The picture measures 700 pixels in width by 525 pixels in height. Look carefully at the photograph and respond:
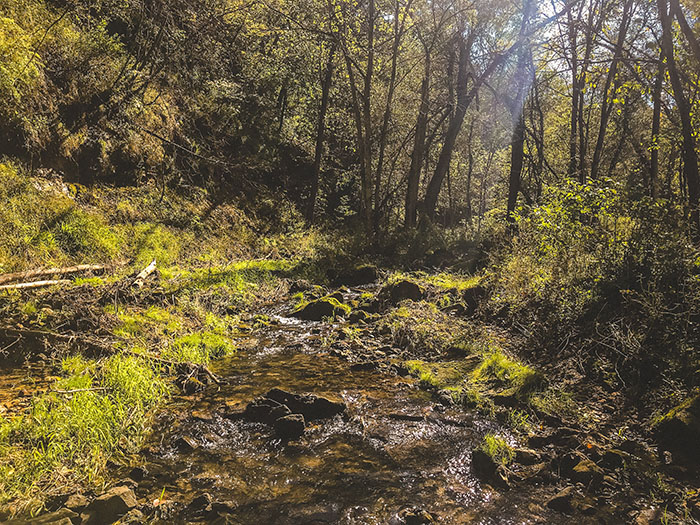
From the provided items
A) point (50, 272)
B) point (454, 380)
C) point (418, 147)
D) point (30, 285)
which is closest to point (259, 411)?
point (454, 380)

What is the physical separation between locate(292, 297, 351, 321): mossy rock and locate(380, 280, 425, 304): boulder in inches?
43.1

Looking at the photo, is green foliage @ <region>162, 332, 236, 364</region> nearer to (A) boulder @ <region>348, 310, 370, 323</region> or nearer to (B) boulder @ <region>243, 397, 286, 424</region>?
(B) boulder @ <region>243, 397, 286, 424</region>

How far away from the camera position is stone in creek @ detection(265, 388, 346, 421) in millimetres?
5027

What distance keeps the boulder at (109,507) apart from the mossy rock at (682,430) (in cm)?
485

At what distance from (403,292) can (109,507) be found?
7704 mm

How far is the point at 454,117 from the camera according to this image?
19688 mm

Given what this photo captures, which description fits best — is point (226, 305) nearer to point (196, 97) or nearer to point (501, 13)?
point (196, 97)

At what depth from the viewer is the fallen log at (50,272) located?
7078 mm

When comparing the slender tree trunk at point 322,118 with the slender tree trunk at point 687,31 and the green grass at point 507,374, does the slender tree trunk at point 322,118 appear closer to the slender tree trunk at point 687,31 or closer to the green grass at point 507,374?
the slender tree trunk at point 687,31

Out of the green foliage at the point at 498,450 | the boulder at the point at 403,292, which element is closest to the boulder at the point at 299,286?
the boulder at the point at 403,292

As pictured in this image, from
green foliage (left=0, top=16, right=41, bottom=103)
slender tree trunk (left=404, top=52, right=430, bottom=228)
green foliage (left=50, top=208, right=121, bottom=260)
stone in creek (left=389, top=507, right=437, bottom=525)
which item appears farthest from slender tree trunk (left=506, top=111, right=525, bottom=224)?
green foliage (left=0, top=16, right=41, bottom=103)

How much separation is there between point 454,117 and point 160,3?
1701 centimetres

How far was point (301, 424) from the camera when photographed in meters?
4.68

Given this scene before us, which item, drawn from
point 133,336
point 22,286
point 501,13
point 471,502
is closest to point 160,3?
point 133,336
